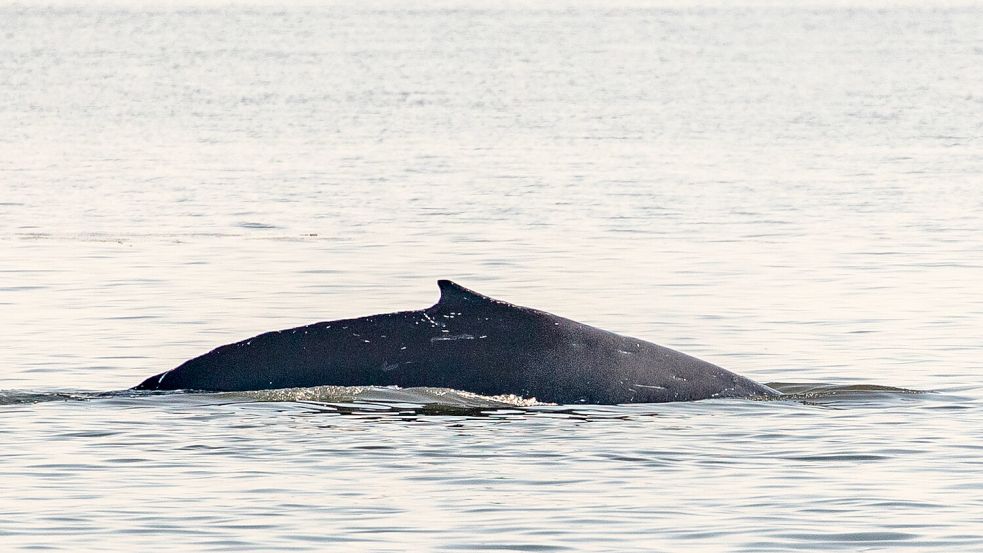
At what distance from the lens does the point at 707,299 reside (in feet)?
72.5

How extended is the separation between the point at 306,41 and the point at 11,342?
78462 mm

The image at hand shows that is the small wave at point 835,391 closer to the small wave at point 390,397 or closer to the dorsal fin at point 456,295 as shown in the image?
the small wave at point 390,397

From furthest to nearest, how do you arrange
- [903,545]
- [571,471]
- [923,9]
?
1. [923,9]
2. [571,471]
3. [903,545]

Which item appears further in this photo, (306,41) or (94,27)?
(94,27)

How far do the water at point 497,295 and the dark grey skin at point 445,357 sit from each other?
15 centimetres

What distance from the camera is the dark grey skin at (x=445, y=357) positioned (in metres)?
15.0

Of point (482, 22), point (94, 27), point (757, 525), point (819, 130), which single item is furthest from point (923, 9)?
point (757, 525)

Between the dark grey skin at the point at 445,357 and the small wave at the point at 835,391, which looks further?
the small wave at the point at 835,391

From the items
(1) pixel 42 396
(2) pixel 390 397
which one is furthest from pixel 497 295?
(2) pixel 390 397

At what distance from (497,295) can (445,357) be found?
749cm

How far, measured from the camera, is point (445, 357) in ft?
49.2

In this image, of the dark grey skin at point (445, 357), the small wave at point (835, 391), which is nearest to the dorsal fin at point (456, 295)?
the dark grey skin at point (445, 357)

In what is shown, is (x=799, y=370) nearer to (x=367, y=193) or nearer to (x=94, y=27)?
(x=367, y=193)

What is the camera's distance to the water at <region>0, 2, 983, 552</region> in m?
12.2
